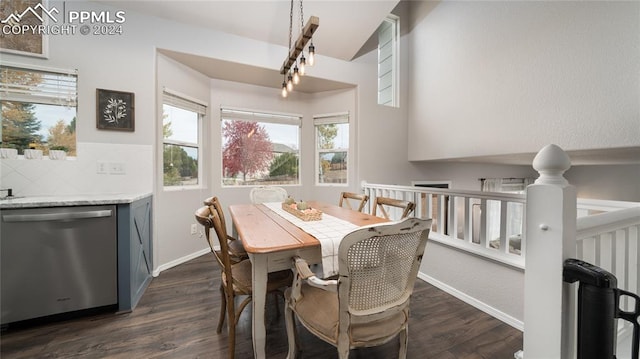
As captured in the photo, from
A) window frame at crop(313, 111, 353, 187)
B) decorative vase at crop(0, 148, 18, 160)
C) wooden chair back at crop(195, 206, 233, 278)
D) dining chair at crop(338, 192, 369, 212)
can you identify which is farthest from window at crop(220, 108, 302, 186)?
wooden chair back at crop(195, 206, 233, 278)

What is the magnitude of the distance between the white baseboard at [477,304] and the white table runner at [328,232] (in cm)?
136

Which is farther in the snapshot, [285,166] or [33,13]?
[285,166]

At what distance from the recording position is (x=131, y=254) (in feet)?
6.41

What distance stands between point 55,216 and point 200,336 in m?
1.36

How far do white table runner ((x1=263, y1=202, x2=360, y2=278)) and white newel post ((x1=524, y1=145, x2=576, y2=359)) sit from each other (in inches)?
29.7

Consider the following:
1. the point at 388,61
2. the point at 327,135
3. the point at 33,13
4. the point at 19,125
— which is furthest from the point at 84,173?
the point at 388,61

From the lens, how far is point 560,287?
640 mm

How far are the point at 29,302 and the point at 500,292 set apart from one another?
352cm

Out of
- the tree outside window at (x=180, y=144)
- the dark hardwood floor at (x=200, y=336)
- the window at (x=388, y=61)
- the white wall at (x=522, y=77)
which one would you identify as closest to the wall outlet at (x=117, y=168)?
the tree outside window at (x=180, y=144)

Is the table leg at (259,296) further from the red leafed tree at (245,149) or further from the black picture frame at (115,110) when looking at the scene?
the red leafed tree at (245,149)

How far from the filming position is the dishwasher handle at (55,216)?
1643mm

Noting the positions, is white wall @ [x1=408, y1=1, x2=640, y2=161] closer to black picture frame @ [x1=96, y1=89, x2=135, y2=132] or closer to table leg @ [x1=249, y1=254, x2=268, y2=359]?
table leg @ [x1=249, y1=254, x2=268, y2=359]

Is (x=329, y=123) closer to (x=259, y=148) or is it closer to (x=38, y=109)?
(x=259, y=148)

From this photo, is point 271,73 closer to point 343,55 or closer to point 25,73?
point 343,55
